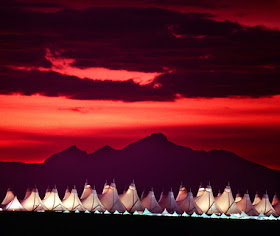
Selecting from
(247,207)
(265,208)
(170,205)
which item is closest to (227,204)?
(247,207)

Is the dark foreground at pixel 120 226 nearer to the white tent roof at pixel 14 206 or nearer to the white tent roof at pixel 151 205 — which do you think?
A: the white tent roof at pixel 14 206

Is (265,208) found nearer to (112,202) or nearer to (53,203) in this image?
(112,202)

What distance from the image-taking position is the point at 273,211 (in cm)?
12481

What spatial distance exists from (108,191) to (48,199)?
8352 millimetres

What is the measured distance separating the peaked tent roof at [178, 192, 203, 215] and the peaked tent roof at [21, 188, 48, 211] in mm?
19438

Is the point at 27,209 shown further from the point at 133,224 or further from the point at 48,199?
the point at 133,224

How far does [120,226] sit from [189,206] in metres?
15.1

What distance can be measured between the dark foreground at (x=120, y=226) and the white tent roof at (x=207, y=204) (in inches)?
75.6

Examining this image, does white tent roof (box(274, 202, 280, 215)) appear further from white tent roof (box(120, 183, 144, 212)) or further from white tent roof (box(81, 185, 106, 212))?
white tent roof (box(81, 185, 106, 212))

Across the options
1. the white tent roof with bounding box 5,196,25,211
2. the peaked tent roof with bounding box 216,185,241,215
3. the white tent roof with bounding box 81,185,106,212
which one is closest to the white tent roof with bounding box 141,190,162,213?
the white tent roof with bounding box 81,185,106,212

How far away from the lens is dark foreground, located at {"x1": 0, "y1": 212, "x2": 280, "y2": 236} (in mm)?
91188

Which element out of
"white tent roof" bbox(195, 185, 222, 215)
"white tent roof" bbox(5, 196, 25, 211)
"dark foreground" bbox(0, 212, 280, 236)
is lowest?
"dark foreground" bbox(0, 212, 280, 236)

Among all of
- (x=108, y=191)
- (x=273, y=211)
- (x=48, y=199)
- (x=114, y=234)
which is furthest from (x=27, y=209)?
(x=273, y=211)

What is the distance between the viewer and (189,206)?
117m
